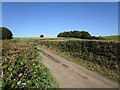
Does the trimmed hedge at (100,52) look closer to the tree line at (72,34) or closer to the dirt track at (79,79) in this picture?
the dirt track at (79,79)

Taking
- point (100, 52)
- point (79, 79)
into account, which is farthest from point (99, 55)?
point (79, 79)

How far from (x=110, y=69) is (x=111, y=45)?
226 inches

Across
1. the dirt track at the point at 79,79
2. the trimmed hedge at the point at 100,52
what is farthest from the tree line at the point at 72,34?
the trimmed hedge at the point at 100,52

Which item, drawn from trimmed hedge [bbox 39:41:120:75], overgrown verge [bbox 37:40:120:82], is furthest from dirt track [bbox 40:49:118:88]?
trimmed hedge [bbox 39:41:120:75]

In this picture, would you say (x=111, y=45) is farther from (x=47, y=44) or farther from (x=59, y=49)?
(x=47, y=44)

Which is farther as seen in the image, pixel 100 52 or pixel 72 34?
pixel 72 34

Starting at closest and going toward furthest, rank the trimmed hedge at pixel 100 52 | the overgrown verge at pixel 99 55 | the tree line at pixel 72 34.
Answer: the overgrown verge at pixel 99 55
the trimmed hedge at pixel 100 52
the tree line at pixel 72 34

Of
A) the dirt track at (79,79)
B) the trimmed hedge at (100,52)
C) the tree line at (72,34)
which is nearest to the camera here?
the dirt track at (79,79)

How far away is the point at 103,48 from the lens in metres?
19.7

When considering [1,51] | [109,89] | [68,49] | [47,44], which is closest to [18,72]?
[1,51]

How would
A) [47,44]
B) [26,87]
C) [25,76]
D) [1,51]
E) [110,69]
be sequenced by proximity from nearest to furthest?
[26,87], [25,76], [1,51], [110,69], [47,44]

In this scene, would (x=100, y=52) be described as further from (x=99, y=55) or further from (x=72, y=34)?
(x=72, y=34)

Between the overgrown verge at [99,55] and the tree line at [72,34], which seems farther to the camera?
the tree line at [72,34]

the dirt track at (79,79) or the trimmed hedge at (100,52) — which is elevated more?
the trimmed hedge at (100,52)
